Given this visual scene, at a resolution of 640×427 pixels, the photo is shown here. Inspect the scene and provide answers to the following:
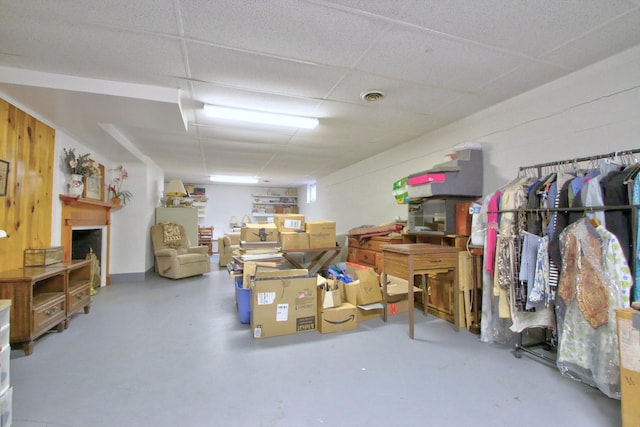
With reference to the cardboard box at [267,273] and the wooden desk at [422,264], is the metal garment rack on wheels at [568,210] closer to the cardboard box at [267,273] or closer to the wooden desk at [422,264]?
the wooden desk at [422,264]

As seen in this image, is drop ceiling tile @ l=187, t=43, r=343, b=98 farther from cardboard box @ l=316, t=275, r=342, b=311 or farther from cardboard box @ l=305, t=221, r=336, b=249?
cardboard box @ l=305, t=221, r=336, b=249

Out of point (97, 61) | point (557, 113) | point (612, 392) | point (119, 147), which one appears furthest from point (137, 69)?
point (612, 392)

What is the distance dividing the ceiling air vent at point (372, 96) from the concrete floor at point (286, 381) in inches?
91.0

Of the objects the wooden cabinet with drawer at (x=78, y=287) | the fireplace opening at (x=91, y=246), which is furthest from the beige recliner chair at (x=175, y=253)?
the wooden cabinet with drawer at (x=78, y=287)

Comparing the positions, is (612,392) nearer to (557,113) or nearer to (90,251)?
(557,113)

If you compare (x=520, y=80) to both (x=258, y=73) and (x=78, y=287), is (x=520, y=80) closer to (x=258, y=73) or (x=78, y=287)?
(x=258, y=73)

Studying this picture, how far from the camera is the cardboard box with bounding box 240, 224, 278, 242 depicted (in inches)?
165

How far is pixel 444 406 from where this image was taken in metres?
1.62

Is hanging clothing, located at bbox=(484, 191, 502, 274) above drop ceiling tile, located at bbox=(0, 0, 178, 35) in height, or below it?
below

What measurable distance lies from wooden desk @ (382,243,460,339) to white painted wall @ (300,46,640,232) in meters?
0.99

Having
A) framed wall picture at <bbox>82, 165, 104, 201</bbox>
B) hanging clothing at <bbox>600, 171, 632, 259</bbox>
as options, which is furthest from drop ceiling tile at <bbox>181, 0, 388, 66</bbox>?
framed wall picture at <bbox>82, 165, 104, 201</bbox>

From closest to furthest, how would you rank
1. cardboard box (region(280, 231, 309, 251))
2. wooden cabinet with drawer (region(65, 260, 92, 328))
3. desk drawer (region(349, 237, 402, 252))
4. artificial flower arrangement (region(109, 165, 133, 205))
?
wooden cabinet with drawer (region(65, 260, 92, 328))
desk drawer (region(349, 237, 402, 252))
cardboard box (region(280, 231, 309, 251))
artificial flower arrangement (region(109, 165, 133, 205))

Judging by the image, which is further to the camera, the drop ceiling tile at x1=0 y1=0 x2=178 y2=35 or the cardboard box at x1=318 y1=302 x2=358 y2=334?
the cardboard box at x1=318 y1=302 x2=358 y2=334

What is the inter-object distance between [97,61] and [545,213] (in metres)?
3.63
